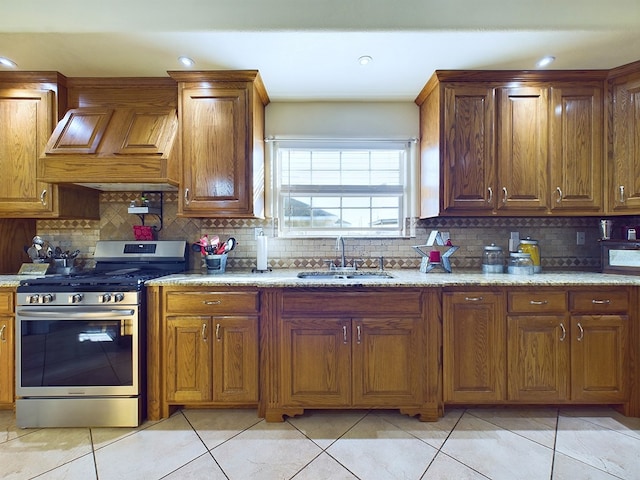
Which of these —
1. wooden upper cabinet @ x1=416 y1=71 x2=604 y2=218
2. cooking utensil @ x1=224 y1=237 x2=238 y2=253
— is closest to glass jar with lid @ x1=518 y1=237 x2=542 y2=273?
wooden upper cabinet @ x1=416 y1=71 x2=604 y2=218

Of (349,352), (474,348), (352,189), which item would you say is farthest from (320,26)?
(474,348)

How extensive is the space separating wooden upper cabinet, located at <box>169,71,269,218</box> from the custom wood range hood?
0.44 feet

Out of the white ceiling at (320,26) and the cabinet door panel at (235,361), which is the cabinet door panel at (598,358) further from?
the cabinet door panel at (235,361)

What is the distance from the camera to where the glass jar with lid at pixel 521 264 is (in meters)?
2.29

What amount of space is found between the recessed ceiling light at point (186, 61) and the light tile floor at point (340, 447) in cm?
239

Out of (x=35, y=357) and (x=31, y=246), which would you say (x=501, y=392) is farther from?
(x=31, y=246)

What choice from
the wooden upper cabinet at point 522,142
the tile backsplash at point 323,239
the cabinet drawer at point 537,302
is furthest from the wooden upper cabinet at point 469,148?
the cabinet drawer at point 537,302

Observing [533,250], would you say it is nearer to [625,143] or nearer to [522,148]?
[522,148]

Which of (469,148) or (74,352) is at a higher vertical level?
(469,148)

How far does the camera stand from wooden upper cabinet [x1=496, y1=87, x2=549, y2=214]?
7.30 ft

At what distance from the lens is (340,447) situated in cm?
174

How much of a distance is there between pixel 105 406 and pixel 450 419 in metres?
2.20

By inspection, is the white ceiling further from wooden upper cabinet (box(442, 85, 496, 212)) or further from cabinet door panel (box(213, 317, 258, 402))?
cabinet door panel (box(213, 317, 258, 402))

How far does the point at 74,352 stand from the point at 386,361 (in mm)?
1961
